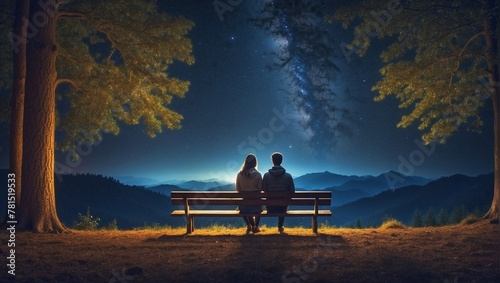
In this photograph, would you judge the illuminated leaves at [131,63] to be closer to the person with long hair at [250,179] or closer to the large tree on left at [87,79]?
the large tree on left at [87,79]

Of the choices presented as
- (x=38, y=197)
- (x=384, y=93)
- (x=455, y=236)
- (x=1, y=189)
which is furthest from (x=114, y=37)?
(x=1, y=189)

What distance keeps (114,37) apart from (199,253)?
23.4 ft

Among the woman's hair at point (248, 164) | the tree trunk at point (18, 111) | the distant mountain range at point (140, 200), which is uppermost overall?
the tree trunk at point (18, 111)

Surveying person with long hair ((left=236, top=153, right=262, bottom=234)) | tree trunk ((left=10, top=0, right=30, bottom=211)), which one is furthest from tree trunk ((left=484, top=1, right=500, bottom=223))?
tree trunk ((left=10, top=0, right=30, bottom=211))

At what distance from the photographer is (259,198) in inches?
333

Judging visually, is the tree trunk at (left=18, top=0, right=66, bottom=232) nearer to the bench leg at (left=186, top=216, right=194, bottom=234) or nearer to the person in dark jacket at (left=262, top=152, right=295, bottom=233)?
the bench leg at (left=186, top=216, right=194, bottom=234)

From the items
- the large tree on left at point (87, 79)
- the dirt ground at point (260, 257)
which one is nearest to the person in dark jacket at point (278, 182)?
the dirt ground at point (260, 257)

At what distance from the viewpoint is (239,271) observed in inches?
215

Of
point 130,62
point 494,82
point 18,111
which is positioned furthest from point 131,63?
point 494,82

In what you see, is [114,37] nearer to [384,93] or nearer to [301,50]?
[301,50]

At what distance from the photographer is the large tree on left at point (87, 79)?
911 centimetres

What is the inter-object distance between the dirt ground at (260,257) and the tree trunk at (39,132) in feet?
2.73

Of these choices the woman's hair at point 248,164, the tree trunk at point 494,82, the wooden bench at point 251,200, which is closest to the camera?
the wooden bench at point 251,200

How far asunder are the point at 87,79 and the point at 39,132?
99.2 inches
